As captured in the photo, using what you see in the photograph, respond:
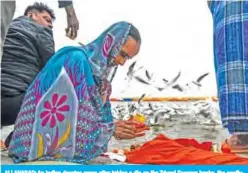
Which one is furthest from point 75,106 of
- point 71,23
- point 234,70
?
point 234,70

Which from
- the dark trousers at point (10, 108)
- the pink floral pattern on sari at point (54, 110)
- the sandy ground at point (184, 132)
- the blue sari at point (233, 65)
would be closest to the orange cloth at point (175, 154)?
the sandy ground at point (184, 132)

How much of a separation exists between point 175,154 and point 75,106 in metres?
0.69

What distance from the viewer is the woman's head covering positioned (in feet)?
11.2

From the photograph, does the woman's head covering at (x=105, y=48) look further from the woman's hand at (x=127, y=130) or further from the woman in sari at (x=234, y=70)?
the woman in sari at (x=234, y=70)

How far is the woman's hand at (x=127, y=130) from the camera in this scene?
3.31 meters

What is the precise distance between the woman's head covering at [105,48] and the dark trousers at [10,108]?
1.75ft

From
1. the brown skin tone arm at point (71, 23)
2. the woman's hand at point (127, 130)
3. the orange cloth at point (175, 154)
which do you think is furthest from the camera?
the brown skin tone arm at point (71, 23)

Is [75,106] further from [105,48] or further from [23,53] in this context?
[23,53]

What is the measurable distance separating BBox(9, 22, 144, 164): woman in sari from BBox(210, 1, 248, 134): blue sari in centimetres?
54

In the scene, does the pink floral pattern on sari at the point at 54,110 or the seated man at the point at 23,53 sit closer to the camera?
the pink floral pattern on sari at the point at 54,110

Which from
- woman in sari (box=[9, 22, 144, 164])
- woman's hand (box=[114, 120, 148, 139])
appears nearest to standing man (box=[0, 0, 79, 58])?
woman in sari (box=[9, 22, 144, 164])

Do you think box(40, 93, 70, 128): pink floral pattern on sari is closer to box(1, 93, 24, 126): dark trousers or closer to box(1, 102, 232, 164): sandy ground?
box(1, 93, 24, 126): dark trousers

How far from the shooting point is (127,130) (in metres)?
3.32

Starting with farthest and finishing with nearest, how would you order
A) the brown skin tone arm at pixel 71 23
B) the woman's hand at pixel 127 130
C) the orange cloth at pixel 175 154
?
the brown skin tone arm at pixel 71 23
the woman's hand at pixel 127 130
the orange cloth at pixel 175 154
